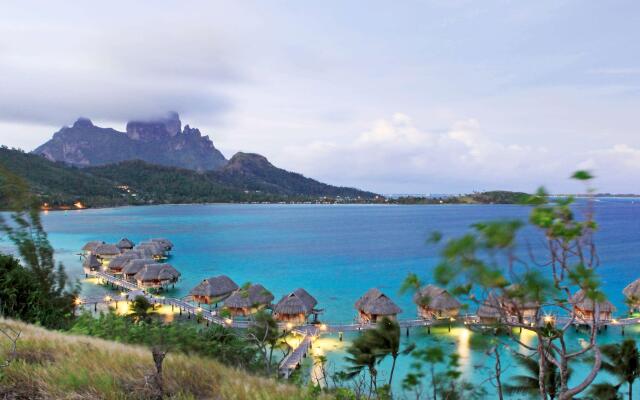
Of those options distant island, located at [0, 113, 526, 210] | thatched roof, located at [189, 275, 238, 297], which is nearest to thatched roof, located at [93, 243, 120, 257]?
thatched roof, located at [189, 275, 238, 297]

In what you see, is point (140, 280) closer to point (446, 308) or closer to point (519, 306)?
point (446, 308)

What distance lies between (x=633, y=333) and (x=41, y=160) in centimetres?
13263

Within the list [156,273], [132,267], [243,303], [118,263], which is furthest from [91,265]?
[243,303]

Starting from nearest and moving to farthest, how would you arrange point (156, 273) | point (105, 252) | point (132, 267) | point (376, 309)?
point (376, 309), point (156, 273), point (132, 267), point (105, 252)

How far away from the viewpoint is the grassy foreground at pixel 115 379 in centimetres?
336

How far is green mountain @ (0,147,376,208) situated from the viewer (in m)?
97.9

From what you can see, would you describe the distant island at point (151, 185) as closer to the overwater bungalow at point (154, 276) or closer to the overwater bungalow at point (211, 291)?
the overwater bungalow at point (154, 276)

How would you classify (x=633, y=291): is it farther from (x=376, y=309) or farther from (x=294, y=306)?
(x=294, y=306)

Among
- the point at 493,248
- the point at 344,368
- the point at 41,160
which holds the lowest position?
the point at 344,368

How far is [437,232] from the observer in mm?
3844

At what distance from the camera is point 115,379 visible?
355cm

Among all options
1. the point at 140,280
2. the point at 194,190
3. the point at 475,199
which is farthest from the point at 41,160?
the point at 475,199

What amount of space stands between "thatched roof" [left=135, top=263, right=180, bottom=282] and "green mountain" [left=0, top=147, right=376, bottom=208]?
67.0 meters

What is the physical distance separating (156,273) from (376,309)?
1540 cm
